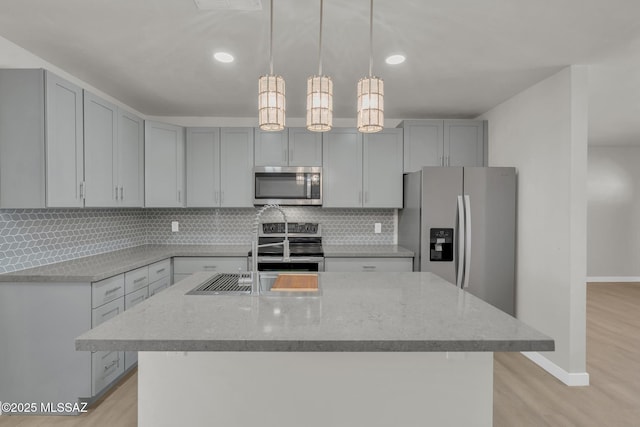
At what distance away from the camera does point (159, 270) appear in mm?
3238

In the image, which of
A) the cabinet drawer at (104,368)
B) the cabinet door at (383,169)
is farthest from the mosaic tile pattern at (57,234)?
the cabinet door at (383,169)

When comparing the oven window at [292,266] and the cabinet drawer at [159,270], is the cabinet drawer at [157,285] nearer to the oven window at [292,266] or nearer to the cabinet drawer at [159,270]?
the cabinet drawer at [159,270]

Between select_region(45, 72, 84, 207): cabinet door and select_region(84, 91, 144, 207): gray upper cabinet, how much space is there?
79 mm

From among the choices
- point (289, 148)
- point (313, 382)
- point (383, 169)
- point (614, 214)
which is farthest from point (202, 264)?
point (614, 214)

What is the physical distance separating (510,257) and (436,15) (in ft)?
7.67

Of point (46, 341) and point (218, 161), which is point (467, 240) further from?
point (46, 341)

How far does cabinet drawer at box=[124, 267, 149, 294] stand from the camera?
8.84ft

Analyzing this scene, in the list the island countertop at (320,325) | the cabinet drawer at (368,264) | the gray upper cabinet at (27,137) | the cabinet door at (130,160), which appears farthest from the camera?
the cabinet drawer at (368,264)

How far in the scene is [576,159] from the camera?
2.62 metres

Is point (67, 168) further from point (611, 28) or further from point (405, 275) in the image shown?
point (611, 28)

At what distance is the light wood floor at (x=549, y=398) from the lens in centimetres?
221

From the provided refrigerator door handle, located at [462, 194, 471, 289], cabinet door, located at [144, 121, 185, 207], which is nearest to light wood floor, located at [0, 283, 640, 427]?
refrigerator door handle, located at [462, 194, 471, 289]

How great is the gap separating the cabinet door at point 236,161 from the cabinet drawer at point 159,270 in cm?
99

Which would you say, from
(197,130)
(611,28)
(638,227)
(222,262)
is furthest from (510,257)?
(638,227)
